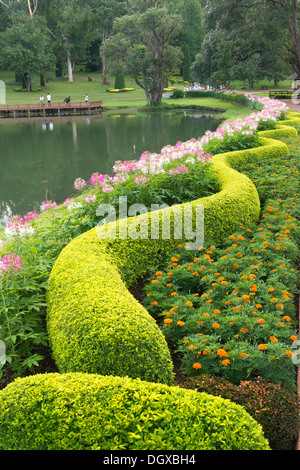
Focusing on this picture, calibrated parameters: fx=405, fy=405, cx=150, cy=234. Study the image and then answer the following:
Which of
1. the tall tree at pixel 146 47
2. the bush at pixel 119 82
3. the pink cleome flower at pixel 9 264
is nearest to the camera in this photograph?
the pink cleome flower at pixel 9 264

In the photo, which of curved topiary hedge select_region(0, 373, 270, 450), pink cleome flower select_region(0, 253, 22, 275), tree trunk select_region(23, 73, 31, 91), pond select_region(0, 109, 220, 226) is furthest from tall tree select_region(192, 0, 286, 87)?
curved topiary hedge select_region(0, 373, 270, 450)

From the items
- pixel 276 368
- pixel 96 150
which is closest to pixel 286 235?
pixel 276 368

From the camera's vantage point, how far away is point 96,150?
16453 millimetres

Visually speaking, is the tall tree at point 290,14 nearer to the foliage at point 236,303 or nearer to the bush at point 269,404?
the foliage at point 236,303

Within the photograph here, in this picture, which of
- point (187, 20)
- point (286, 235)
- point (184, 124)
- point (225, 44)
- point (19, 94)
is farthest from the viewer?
point (187, 20)

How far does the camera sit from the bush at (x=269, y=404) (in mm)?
2529

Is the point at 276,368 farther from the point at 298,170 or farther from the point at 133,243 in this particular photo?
the point at 298,170

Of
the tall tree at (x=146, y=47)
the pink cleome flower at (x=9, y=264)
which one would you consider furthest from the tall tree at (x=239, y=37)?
the pink cleome flower at (x=9, y=264)

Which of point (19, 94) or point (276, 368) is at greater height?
point (19, 94)

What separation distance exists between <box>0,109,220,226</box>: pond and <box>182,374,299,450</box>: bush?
23.7 feet

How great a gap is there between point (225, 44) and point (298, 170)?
83.8ft

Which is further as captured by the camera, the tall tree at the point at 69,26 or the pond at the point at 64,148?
the tall tree at the point at 69,26

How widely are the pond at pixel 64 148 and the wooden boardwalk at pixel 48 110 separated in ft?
10.2

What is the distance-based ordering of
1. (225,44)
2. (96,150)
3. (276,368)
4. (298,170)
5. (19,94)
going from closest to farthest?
(276,368)
(298,170)
(96,150)
(225,44)
(19,94)
